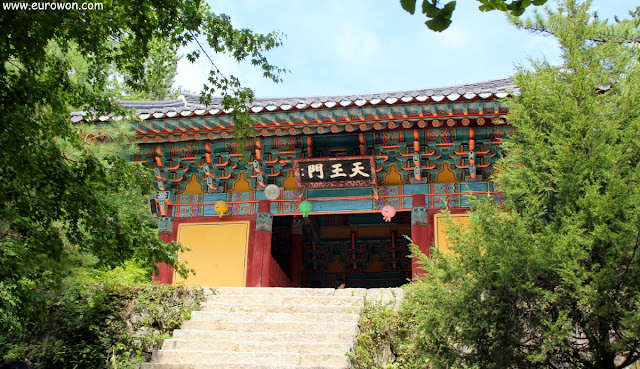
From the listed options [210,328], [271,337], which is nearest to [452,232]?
[271,337]

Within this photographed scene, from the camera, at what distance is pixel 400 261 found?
14867 mm

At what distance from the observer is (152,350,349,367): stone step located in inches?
275

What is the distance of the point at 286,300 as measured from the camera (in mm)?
8742

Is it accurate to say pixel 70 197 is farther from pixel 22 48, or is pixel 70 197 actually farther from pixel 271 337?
pixel 271 337

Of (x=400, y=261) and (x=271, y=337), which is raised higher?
(x=400, y=261)

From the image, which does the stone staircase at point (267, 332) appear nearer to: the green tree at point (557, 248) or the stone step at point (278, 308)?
the stone step at point (278, 308)

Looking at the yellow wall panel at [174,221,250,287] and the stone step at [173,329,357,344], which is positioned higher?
the yellow wall panel at [174,221,250,287]

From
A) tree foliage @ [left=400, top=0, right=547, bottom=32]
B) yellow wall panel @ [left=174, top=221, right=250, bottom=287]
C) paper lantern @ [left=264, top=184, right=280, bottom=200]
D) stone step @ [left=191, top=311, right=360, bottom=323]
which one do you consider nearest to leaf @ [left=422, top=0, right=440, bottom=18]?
tree foliage @ [left=400, top=0, right=547, bottom=32]

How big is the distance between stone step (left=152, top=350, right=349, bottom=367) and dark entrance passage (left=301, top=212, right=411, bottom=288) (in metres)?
7.29

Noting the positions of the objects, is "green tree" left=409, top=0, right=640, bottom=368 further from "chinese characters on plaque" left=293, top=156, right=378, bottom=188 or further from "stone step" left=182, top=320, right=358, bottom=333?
"chinese characters on plaque" left=293, top=156, right=378, bottom=188

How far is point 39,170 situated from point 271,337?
3.44 meters

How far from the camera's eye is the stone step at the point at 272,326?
7.73 m

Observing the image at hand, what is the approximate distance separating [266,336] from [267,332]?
0.14m

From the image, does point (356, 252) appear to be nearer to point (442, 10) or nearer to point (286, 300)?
point (286, 300)
